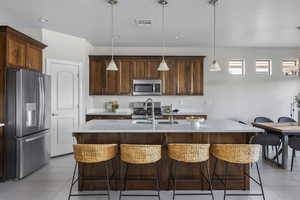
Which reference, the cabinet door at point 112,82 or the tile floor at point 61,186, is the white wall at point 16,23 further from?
the tile floor at point 61,186

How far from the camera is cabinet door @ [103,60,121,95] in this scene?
5492mm

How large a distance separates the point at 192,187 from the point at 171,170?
37 centimetres

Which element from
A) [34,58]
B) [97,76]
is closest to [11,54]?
[34,58]

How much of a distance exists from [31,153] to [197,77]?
4.05m

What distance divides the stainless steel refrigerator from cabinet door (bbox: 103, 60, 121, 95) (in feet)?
6.31

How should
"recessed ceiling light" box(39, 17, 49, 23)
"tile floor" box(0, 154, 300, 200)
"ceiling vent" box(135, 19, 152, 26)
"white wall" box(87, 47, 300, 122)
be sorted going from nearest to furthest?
1. "tile floor" box(0, 154, 300, 200)
2. "recessed ceiling light" box(39, 17, 49, 23)
3. "ceiling vent" box(135, 19, 152, 26)
4. "white wall" box(87, 47, 300, 122)

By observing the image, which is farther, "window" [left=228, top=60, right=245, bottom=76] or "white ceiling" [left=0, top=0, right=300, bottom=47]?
"window" [left=228, top=60, right=245, bottom=76]

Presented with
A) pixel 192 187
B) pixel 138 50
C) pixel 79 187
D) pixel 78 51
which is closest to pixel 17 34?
pixel 78 51

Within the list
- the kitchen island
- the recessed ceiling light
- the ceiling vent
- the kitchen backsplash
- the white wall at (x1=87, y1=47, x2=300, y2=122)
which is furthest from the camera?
the white wall at (x1=87, y1=47, x2=300, y2=122)

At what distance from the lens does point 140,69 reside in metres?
5.52

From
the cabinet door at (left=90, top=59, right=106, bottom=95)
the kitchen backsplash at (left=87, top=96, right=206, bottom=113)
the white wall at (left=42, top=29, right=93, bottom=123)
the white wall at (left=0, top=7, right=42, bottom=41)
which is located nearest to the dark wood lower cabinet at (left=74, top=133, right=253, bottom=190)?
the white wall at (left=42, top=29, right=93, bottom=123)

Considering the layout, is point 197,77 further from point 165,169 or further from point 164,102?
point 165,169

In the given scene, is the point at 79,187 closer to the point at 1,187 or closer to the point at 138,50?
the point at 1,187

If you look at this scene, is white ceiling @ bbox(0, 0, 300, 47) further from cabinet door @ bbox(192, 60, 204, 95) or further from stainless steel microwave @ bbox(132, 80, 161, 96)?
stainless steel microwave @ bbox(132, 80, 161, 96)
